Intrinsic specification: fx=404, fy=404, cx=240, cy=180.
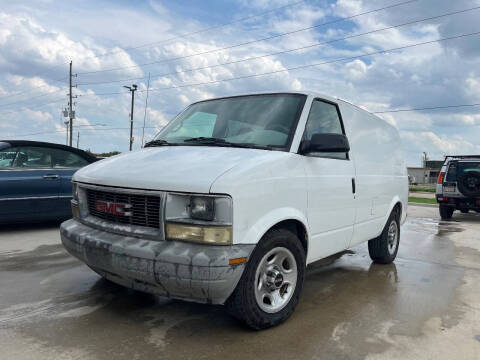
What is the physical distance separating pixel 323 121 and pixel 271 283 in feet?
5.47

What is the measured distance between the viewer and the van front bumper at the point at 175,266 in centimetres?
258

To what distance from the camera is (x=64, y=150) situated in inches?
279

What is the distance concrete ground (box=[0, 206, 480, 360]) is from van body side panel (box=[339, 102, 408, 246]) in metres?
0.69

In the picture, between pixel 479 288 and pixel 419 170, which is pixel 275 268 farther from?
pixel 419 170

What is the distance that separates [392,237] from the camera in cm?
555

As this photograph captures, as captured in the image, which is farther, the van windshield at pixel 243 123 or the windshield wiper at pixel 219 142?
the van windshield at pixel 243 123

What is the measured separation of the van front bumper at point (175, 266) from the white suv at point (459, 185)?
32.7 feet

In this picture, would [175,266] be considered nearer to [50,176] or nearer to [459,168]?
[50,176]

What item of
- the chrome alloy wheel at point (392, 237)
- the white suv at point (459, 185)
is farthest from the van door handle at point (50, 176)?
the white suv at point (459, 185)

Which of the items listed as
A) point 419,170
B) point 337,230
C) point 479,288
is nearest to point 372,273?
point 479,288

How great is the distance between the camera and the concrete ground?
2729 mm

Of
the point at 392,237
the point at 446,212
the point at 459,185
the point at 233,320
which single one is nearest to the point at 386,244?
the point at 392,237

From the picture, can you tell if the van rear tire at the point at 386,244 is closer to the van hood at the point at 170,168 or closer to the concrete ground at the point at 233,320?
the concrete ground at the point at 233,320

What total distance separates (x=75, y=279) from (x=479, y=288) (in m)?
4.35
